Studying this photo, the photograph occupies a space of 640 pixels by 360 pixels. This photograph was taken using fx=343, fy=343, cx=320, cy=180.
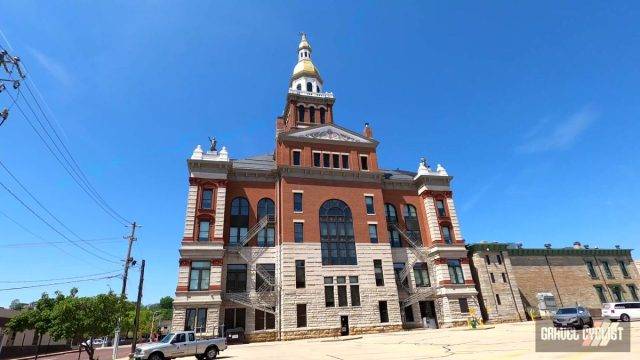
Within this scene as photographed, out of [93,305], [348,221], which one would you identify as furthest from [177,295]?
[348,221]

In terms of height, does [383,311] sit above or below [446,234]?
below

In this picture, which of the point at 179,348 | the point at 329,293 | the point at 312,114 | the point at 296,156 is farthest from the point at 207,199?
the point at 312,114

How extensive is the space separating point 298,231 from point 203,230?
9.77 metres

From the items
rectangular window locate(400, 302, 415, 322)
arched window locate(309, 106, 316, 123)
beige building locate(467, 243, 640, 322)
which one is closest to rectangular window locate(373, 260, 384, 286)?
rectangular window locate(400, 302, 415, 322)

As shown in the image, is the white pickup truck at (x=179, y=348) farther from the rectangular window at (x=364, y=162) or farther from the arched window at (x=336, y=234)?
the rectangular window at (x=364, y=162)

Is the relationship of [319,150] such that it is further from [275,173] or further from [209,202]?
[209,202]

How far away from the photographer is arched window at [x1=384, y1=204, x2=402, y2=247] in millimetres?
41406

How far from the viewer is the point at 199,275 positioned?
32844 mm

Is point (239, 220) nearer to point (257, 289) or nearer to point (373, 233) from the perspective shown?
point (257, 289)

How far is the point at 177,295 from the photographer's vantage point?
31.4 metres

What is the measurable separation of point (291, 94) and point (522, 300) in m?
41.1

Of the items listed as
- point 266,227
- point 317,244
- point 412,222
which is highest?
point 412,222

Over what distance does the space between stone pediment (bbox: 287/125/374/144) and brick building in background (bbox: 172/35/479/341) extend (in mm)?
142

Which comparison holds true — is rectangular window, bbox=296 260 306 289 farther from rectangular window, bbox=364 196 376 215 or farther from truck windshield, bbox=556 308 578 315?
truck windshield, bbox=556 308 578 315
